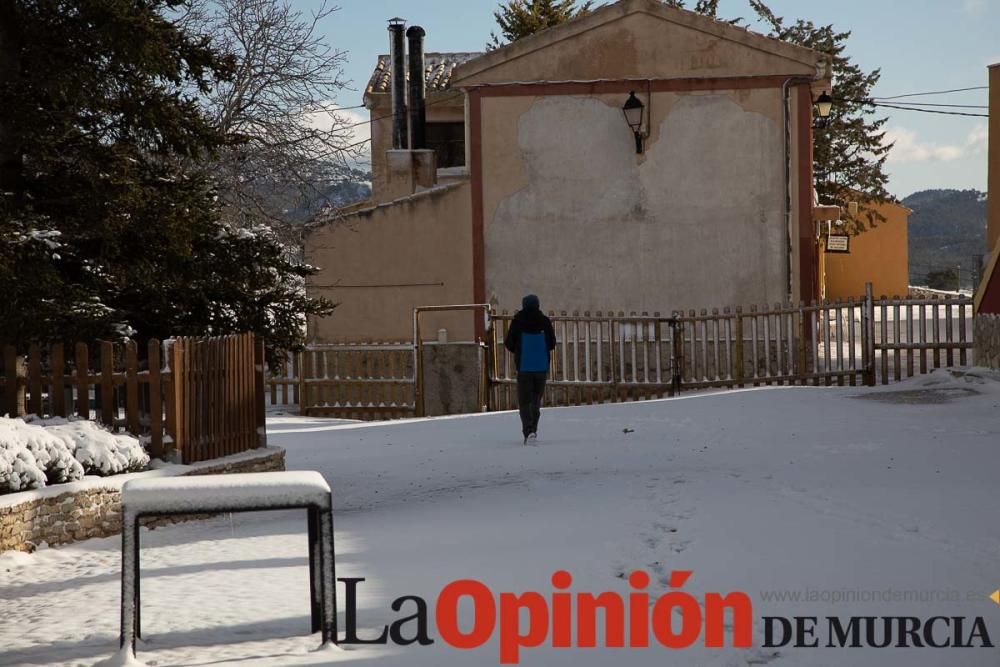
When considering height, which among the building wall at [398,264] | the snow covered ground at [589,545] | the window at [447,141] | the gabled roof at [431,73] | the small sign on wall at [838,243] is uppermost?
the gabled roof at [431,73]

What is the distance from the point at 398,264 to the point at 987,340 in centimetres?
1102

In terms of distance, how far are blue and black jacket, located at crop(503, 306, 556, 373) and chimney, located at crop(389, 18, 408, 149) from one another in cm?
1694

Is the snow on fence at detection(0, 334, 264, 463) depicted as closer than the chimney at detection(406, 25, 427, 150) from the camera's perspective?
Yes

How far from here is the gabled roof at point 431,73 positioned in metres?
33.4

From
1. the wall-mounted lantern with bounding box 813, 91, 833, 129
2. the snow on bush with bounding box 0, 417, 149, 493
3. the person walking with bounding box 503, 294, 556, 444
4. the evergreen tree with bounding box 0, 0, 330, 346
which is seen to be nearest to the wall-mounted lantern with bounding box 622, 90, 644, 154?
the wall-mounted lantern with bounding box 813, 91, 833, 129

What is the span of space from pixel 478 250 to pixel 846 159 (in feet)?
83.4

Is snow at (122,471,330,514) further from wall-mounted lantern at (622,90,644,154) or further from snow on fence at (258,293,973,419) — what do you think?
wall-mounted lantern at (622,90,644,154)

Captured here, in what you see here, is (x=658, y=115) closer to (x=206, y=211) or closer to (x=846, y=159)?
(x=206, y=211)

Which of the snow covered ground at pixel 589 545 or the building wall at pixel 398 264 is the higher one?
the building wall at pixel 398 264

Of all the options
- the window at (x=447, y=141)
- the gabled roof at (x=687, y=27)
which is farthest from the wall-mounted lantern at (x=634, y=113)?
the window at (x=447, y=141)

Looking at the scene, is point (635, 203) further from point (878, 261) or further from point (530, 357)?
point (878, 261)

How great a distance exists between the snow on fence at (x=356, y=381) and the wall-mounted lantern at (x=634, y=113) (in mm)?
5731

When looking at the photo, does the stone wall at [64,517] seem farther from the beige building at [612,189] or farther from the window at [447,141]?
the window at [447,141]

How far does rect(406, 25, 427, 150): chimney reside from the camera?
1202 inches
